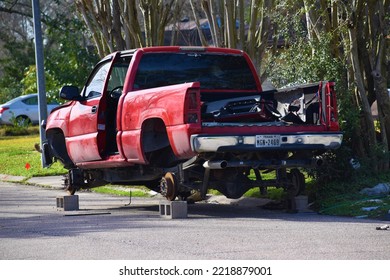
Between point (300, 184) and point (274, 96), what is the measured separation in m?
1.37

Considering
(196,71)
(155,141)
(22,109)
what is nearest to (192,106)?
(155,141)

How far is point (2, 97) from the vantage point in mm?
50312

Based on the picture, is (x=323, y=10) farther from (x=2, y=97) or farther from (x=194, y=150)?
(x=2, y=97)

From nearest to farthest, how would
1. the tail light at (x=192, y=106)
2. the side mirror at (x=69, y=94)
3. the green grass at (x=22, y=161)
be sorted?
the tail light at (x=192, y=106) → the side mirror at (x=69, y=94) → the green grass at (x=22, y=161)

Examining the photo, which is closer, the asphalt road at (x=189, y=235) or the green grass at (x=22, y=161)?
the asphalt road at (x=189, y=235)

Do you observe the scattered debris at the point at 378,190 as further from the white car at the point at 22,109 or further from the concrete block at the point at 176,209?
the white car at the point at 22,109

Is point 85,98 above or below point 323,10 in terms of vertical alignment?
below

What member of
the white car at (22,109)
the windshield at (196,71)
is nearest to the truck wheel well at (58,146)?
the windshield at (196,71)

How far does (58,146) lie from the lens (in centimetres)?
1577

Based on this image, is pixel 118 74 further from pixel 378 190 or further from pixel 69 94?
pixel 378 190

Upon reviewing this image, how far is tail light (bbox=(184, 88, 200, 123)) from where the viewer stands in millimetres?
11863

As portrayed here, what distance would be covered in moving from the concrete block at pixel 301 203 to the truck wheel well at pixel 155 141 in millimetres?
1696

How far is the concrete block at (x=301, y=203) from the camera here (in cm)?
1305
